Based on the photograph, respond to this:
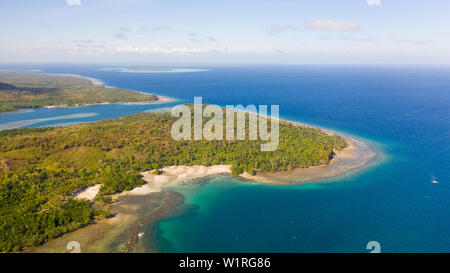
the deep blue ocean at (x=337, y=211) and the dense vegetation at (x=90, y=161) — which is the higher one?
the dense vegetation at (x=90, y=161)

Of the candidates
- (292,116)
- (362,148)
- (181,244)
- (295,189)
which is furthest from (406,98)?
(181,244)

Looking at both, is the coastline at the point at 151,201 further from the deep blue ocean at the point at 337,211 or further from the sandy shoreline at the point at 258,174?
the deep blue ocean at the point at 337,211

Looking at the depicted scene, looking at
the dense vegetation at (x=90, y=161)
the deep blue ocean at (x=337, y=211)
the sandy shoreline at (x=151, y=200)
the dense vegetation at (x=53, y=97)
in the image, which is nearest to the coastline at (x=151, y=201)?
the sandy shoreline at (x=151, y=200)

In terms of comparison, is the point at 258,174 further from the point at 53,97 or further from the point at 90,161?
the point at 53,97

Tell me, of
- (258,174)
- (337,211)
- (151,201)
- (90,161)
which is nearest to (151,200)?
(151,201)

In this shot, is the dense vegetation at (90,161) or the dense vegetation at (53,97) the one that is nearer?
the dense vegetation at (90,161)

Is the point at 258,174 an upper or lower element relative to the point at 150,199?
upper

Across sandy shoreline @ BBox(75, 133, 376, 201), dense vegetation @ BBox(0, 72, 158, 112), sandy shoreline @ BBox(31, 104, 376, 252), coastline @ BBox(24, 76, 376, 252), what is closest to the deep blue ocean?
sandy shoreline @ BBox(31, 104, 376, 252)

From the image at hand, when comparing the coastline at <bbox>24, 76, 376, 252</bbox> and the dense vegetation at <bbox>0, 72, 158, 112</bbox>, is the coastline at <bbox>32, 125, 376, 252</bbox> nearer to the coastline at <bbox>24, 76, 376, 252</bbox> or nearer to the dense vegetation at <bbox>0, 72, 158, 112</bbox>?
the coastline at <bbox>24, 76, 376, 252</bbox>

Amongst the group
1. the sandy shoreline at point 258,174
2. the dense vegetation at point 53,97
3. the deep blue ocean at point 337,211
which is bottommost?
the deep blue ocean at point 337,211
